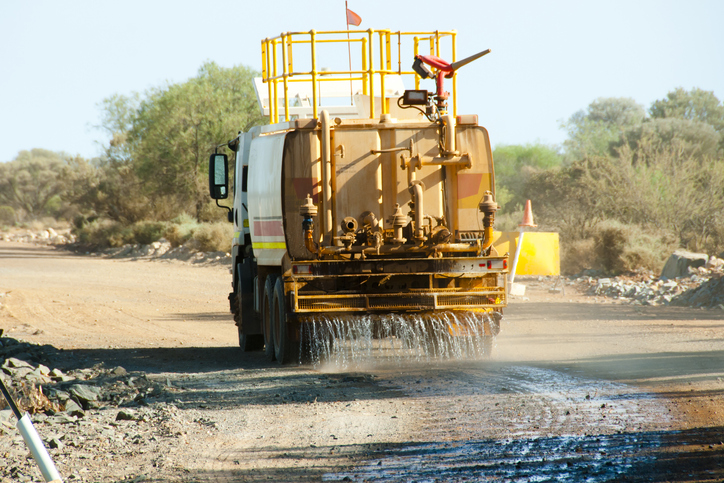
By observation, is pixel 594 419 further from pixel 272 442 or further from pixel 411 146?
pixel 411 146

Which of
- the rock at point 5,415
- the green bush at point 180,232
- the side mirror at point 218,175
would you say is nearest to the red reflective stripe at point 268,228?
the side mirror at point 218,175

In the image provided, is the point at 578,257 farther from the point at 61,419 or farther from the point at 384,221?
the point at 61,419

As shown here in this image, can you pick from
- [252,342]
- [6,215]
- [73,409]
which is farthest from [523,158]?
[73,409]

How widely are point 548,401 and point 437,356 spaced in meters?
2.51

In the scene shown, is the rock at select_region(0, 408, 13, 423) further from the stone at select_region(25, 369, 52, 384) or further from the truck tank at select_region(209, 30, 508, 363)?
the truck tank at select_region(209, 30, 508, 363)

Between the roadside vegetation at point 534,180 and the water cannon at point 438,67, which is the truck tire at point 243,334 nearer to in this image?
the water cannon at point 438,67

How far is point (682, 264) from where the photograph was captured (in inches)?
686

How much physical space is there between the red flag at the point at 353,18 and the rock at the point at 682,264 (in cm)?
1044

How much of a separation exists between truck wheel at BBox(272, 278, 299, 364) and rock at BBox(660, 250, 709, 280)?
37.9 feet

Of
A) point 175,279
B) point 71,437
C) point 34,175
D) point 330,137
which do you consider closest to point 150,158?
point 175,279

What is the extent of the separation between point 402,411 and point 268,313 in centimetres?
370

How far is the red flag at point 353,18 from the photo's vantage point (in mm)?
10623

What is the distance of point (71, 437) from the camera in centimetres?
562

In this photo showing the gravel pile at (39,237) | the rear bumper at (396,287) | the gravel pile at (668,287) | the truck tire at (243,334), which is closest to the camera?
the rear bumper at (396,287)
